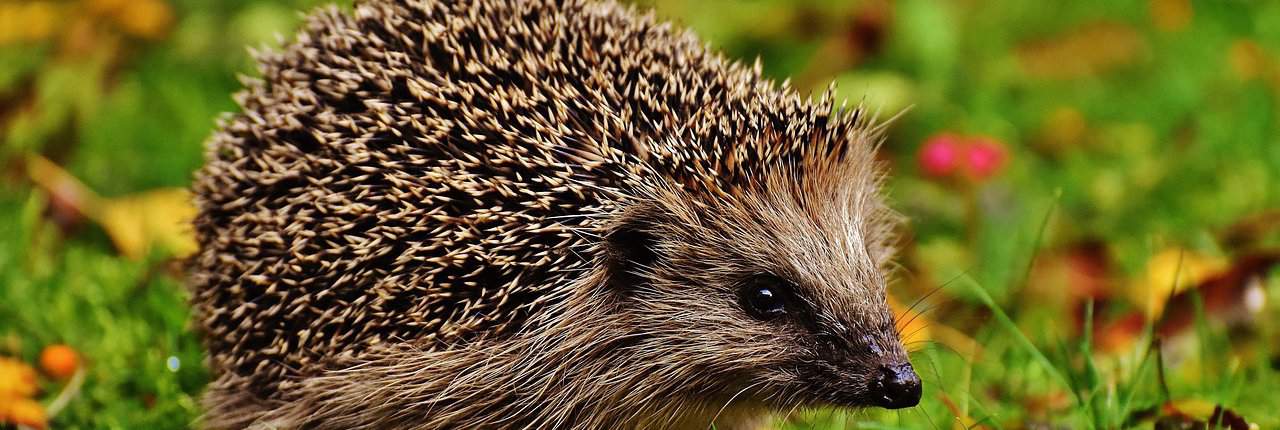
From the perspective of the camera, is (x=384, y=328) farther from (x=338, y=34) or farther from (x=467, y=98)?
(x=338, y=34)

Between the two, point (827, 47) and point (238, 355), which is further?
point (827, 47)

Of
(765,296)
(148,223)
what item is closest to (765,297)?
(765,296)

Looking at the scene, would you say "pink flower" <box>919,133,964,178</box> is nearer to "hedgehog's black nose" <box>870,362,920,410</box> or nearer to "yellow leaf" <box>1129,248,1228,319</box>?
"yellow leaf" <box>1129,248,1228,319</box>

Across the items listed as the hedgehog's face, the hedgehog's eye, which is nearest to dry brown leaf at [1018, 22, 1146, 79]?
the hedgehog's face

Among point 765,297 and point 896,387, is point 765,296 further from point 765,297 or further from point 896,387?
point 896,387

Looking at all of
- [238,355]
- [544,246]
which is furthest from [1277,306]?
[238,355]

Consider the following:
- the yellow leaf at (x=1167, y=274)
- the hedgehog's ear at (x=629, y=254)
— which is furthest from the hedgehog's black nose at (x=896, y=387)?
the yellow leaf at (x=1167, y=274)
